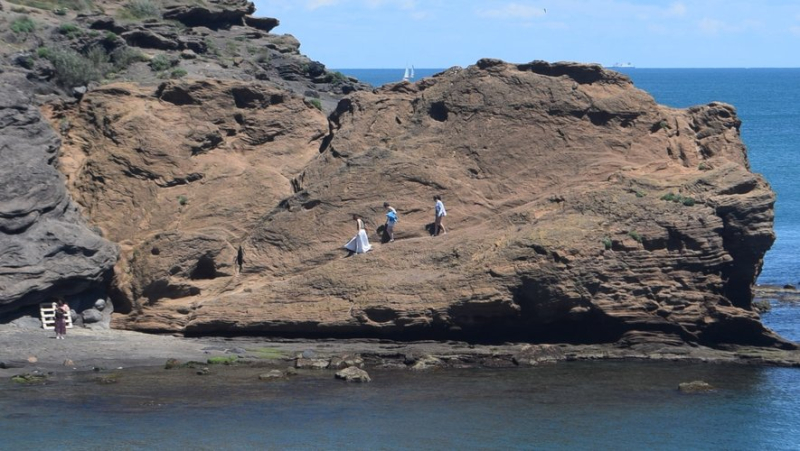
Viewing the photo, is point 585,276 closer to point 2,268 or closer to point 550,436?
point 550,436

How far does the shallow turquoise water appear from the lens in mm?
26094

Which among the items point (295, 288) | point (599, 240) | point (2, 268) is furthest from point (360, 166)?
point (2, 268)

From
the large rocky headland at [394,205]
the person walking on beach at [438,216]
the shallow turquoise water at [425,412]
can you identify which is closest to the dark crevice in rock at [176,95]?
the large rocky headland at [394,205]

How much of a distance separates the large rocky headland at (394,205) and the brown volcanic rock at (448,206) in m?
0.06

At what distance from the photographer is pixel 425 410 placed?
2814 centimetres

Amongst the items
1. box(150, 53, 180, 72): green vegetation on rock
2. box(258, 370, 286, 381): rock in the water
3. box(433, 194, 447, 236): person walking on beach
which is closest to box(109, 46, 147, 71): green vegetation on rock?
box(150, 53, 180, 72): green vegetation on rock

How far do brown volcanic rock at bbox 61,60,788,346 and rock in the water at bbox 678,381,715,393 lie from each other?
2823 mm

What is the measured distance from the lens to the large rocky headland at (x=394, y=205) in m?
32.1

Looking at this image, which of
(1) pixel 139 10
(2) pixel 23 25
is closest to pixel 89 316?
(2) pixel 23 25

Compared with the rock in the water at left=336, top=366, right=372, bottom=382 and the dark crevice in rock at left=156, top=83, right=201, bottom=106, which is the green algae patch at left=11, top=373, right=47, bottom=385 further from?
the dark crevice in rock at left=156, top=83, right=201, bottom=106

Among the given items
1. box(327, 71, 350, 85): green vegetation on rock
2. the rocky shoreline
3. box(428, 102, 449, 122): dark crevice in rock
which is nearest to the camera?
the rocky shoreline

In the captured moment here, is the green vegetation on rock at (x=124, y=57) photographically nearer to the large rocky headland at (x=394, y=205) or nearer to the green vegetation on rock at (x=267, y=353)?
the large rocky headland at (x=394, y=205)

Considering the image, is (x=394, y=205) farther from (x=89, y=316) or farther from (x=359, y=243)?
(x=89, y=316)

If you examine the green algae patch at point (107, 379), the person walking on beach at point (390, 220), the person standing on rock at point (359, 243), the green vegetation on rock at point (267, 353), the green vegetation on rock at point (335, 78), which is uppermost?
the green vegetation on rock at point (335, 78)
